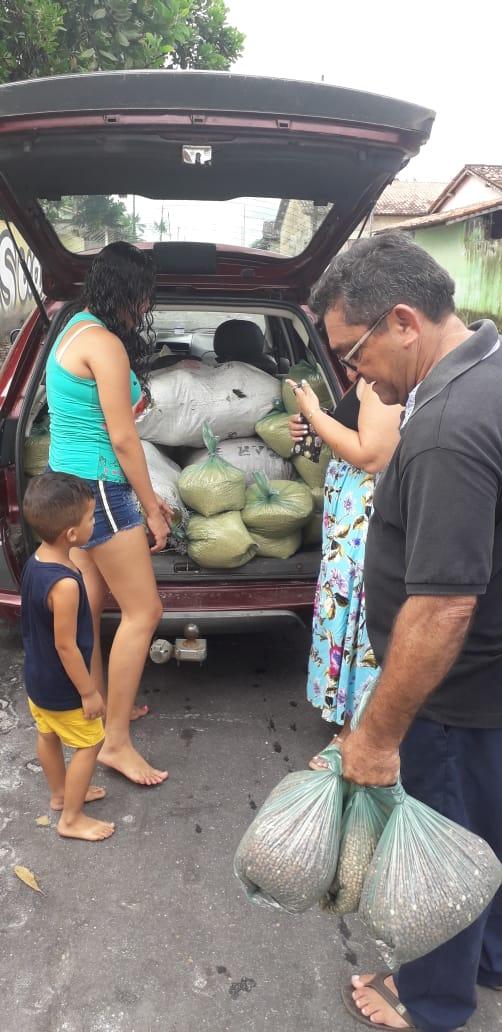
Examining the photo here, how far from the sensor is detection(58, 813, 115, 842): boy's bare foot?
239cm

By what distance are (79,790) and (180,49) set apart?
29.9 ft

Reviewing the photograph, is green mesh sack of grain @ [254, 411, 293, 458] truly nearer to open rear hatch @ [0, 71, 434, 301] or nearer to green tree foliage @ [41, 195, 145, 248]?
open rear hatch @ [0, 71, 434, 301]

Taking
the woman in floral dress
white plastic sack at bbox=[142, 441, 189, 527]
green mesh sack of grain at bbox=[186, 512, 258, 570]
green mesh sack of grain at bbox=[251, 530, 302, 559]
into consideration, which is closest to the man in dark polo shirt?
the woman in floral dress

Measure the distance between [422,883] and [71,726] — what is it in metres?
1.35

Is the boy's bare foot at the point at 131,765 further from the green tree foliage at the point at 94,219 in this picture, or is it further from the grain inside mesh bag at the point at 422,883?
the green tree foliage at the point at 94,219

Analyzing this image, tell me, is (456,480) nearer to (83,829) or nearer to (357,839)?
(357,839)

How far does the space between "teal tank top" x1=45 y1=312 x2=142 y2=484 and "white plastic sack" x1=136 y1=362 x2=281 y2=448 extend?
3.64 feet

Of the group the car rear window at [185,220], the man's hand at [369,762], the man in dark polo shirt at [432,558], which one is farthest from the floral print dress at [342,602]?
the car rear window at [185,220]

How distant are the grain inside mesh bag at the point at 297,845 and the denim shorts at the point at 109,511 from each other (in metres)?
1.27

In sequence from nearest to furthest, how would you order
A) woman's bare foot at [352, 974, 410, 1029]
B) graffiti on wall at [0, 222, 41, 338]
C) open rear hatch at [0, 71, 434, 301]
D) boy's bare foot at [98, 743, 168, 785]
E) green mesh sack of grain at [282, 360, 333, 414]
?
woman's bare foot at [352, 974, 410, 1029] → open rear hatch at [0, 71, 434, 301] → boy's bare foot at [98, 743, 168, 785] → green mesh sack of grain at [282, 360, 333, 414] → graffiti on wall at [0, 222, 41, 338]

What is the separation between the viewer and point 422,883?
4.17ft

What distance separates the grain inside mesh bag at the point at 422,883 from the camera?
4.12 feet

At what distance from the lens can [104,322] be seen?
2.42 metres

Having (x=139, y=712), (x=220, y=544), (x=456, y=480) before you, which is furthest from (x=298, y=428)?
(x=456, y=480)
